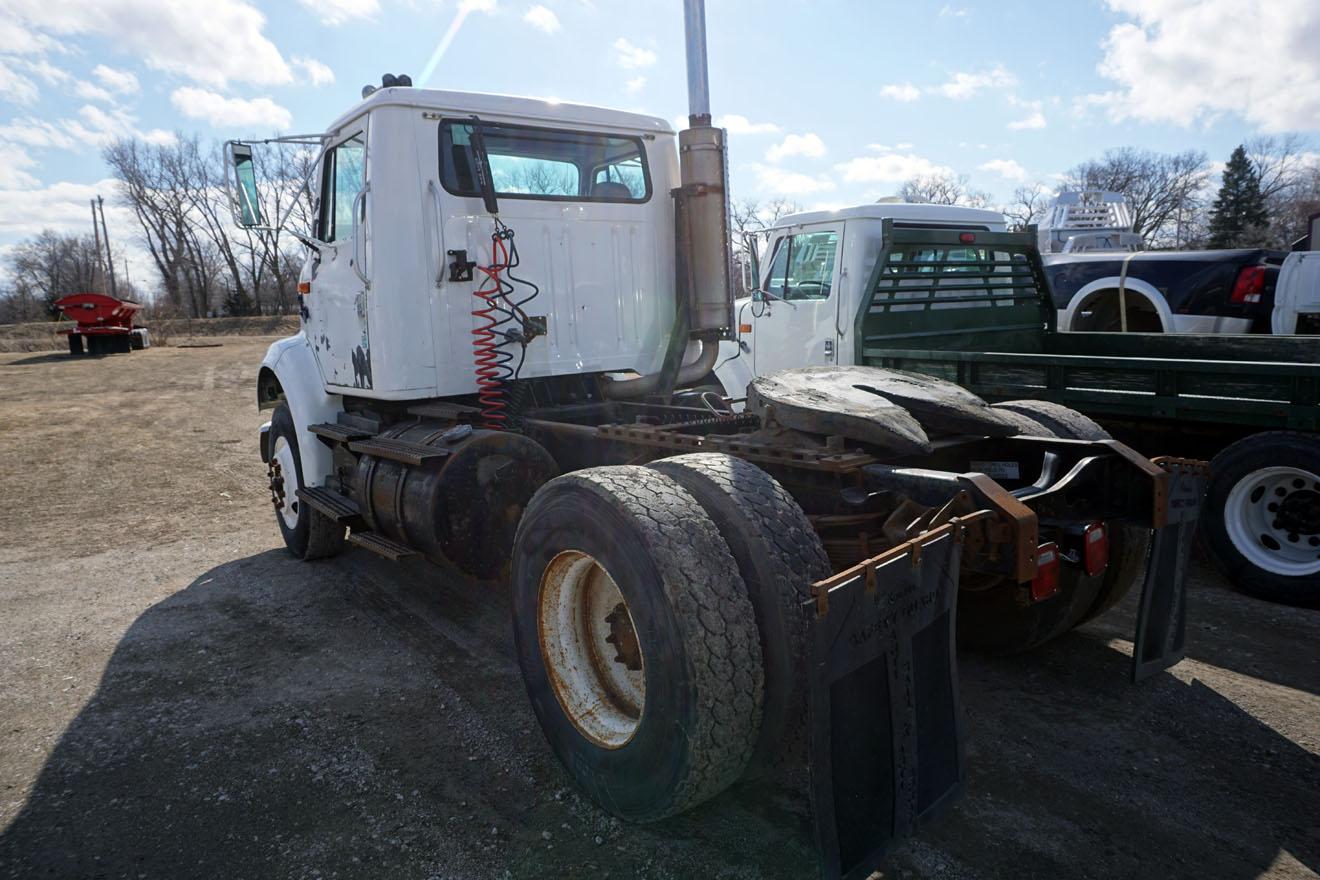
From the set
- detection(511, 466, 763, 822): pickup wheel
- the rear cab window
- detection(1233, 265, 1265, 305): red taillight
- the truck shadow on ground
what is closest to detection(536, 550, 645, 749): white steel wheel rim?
detection(511, 466, 763, 822): pickup wheel

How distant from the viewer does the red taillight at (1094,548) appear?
2.88 meters

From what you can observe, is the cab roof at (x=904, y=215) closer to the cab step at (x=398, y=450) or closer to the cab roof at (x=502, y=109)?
the cab roof at (x=502, y=109)

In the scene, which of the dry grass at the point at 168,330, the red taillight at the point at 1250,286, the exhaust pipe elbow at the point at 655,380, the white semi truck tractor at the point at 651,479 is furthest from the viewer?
the dry grass at the point at 168,330

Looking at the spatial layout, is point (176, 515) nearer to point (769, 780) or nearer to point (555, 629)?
point (555, 629)

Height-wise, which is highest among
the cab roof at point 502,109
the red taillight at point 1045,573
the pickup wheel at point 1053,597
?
the cab roof at point 502,109

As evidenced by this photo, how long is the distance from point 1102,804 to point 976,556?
1.08 meters

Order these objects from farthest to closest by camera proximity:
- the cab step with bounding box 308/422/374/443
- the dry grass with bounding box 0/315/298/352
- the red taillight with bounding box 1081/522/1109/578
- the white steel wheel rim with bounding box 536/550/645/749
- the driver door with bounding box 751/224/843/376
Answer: the dry grass with bounding box 0/315/298/352 < the driver door with bounding box 751/224/843/376 < the cab step with bounding box 308/422/374/443 < the white steel wheel rim with bounding box 536/550/645/749 < the red taillight with bounding box 1081/522/1109/578

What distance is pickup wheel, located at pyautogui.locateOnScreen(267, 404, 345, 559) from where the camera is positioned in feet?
19.8

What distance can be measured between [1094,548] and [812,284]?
5.35 m

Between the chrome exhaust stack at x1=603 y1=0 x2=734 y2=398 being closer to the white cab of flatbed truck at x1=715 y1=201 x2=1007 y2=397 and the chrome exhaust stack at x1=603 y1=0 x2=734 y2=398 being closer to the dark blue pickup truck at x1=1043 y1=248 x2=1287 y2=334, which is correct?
the white cab of flatbed truck at x1=715 y1=201 x2=1007 y2=397

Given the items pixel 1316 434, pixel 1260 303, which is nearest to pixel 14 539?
pixel 1316 434

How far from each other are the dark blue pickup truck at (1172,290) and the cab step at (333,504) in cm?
747

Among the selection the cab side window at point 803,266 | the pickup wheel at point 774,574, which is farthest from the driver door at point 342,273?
the cab side window at point 803,266

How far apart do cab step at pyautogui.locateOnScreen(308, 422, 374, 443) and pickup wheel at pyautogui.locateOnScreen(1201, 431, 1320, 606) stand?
5084 mm
